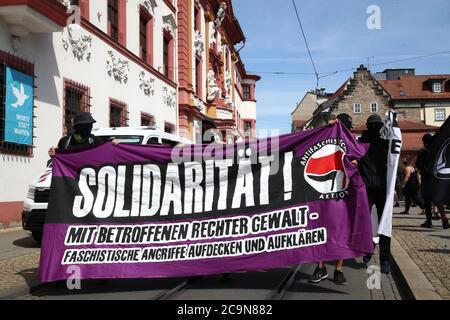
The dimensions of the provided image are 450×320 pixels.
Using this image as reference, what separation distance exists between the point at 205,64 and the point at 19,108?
20.9 m

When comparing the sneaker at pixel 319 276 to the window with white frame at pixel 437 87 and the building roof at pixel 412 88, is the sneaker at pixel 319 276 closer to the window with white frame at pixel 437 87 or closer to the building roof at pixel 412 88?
the building roof at pixel 412 88

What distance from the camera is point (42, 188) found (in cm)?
880

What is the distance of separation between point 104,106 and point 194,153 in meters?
11.3

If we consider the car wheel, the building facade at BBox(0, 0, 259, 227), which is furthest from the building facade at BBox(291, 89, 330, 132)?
the car wheel

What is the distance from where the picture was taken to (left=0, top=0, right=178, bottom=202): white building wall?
1193 centimetres

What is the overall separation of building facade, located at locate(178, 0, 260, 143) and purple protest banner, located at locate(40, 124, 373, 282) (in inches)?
499

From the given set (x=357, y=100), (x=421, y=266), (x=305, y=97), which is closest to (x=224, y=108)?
(x=421, y=266)

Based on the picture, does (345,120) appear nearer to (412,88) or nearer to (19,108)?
(19,108)

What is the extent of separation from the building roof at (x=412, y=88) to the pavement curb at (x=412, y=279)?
7276 centimetres

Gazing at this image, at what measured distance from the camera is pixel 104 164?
6062 millimetres

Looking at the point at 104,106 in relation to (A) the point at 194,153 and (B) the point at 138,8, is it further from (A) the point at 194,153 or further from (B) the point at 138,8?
(A) the point at 194,153

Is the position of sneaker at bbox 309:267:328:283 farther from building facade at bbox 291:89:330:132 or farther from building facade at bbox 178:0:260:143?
building facade at bbox 291:89:330:132

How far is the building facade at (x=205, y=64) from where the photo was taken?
2647 centimetres
